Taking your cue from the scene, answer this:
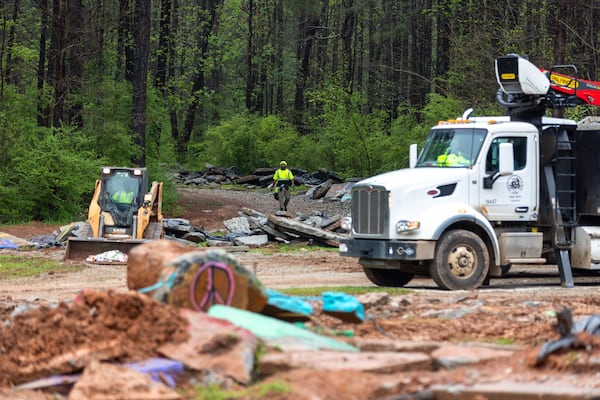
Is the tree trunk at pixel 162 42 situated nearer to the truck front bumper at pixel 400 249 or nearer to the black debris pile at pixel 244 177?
the black debris pile at pixel 244 177

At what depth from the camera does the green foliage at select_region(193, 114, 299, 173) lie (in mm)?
55156

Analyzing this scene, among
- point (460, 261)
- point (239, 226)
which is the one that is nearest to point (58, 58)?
point (239, 226)

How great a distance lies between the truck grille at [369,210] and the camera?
17.7 m

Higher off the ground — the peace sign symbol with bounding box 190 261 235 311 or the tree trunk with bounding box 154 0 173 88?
the tree trunk with bounding box 154 0 173 88

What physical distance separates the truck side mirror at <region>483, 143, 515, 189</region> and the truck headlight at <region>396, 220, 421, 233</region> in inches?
64.1

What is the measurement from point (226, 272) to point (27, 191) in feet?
82.9

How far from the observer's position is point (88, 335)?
9.10m

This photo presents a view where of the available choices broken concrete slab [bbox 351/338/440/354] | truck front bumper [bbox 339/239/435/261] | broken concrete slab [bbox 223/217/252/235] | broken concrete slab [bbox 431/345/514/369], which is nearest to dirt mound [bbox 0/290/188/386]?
broken concrete slab [bbox 351/338/440/354]

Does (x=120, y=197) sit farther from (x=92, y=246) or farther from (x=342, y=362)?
(x=342, y=362)

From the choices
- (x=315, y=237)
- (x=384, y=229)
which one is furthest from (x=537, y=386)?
(x=315, y=237)

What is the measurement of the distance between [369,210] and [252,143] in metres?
38.6

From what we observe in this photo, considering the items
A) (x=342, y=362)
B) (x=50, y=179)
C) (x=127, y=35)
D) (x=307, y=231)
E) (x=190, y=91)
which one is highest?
(x=127, y=35)

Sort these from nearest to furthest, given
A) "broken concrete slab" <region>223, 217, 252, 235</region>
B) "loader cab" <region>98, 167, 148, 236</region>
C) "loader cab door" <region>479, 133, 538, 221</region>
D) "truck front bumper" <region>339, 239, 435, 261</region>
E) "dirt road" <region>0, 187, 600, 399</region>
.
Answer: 1. "dirt road" <region>0, 187, 600, 399</region>
2. "truck front bumper" <region>339, 239, 435, 261</region>
3. "loader cab door" <region>479, 133, 538, 221</region>
4. "loader cab" <region>98, 167, 148, 236</region>
5. "broken concrete slab" <region>223, 217, 252, 235</region>

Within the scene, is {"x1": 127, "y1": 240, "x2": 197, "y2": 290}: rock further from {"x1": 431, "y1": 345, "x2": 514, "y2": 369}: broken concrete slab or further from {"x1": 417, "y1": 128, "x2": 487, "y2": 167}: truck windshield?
{"x1": 417, "y1": 128, "x2": 487, "y2": 167}: truck windshield
